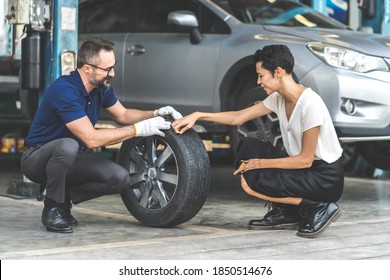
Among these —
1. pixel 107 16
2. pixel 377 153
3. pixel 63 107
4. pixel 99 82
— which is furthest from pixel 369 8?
pixel 63 107

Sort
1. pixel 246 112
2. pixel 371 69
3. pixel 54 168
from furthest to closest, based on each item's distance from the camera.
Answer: pixel 371 69 < pixel 246 112 < pixel 54 168

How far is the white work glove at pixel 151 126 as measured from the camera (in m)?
6.69

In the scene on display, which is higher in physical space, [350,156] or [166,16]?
[166,16]

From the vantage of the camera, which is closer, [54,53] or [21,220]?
[21,220]

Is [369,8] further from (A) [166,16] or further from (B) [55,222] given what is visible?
(B) [55,222]

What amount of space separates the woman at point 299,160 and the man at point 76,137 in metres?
0.52

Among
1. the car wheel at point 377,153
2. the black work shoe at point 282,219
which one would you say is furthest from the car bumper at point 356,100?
the car wheel at point 377,153

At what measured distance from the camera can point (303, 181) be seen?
6.70 meters

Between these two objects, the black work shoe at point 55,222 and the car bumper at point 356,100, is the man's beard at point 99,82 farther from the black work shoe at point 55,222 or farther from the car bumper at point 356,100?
the car bumper at point 356,100

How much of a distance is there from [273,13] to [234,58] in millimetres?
845

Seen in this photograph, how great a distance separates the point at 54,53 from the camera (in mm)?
8633
